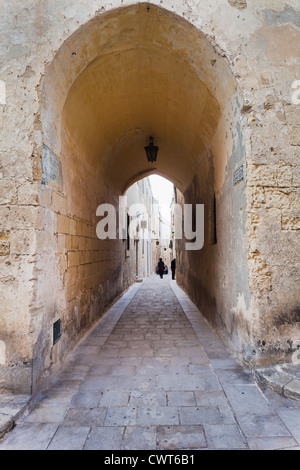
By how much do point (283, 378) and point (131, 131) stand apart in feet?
15.8

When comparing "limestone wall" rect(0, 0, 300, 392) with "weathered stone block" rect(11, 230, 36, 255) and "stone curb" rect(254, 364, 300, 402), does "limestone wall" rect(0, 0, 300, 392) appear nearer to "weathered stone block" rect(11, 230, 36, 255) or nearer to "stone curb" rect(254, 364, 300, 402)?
"weathered stone block" rect(11, 230, 36, 255)

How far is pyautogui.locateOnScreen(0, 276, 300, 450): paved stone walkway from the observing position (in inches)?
71.1

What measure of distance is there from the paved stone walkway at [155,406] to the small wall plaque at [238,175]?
199cm

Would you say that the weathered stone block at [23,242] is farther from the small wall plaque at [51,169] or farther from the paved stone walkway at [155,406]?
the paved stone walkway at [155,406]

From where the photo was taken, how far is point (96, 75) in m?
3.59

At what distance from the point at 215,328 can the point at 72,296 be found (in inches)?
87.6

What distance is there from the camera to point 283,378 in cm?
246

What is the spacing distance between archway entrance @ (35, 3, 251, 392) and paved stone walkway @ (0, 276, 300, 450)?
1.14ft

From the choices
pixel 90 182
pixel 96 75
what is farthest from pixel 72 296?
pixel 96 75

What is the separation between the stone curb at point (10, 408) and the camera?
6.31 feet

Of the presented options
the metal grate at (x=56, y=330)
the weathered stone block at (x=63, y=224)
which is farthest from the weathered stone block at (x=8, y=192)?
the metal grate at (x=56, y=330)


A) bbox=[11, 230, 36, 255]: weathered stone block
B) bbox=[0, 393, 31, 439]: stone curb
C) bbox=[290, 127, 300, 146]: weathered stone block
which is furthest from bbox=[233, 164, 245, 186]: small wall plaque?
bbox=[0, 393, 31, 439]: stone curb

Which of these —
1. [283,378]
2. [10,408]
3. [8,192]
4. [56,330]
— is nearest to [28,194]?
[8,192]
